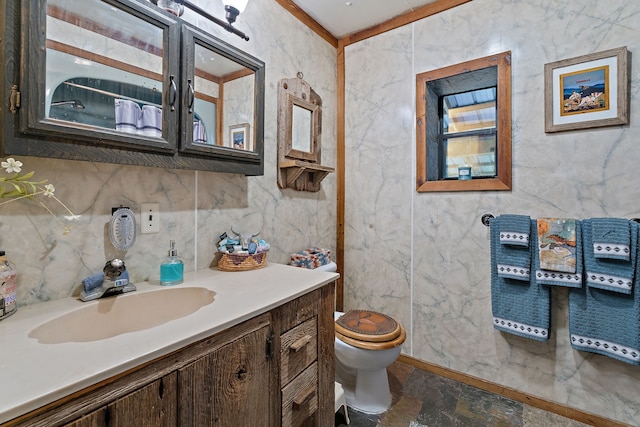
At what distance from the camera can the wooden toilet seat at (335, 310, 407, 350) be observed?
1.49 meters

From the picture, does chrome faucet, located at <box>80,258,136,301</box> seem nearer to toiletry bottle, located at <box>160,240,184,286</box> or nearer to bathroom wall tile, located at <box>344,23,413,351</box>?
toiletry bottle, located at <box>160,240,184,286</box>

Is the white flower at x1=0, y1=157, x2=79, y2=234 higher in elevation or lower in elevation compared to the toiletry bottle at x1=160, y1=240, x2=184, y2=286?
higher

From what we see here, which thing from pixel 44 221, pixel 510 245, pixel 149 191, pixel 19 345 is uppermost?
pixel 149 191

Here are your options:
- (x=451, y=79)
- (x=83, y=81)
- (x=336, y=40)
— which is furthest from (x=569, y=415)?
(x=336, y=40)

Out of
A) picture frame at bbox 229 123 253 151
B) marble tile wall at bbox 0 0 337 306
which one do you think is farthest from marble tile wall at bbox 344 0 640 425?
picture frame at bbox 229 123 253 151

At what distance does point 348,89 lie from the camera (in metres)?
2.33

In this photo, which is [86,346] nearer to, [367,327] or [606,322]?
[367,327]

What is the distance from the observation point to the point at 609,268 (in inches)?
53.6

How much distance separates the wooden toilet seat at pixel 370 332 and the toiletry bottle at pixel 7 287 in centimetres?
133

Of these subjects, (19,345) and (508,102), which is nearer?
(19,345)

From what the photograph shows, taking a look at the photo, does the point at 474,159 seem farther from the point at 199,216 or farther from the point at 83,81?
the point at 83,81

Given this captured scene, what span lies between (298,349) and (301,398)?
0.66 feet

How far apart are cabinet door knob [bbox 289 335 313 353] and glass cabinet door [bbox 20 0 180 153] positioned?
2.83ft

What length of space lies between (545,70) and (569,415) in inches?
74.9
